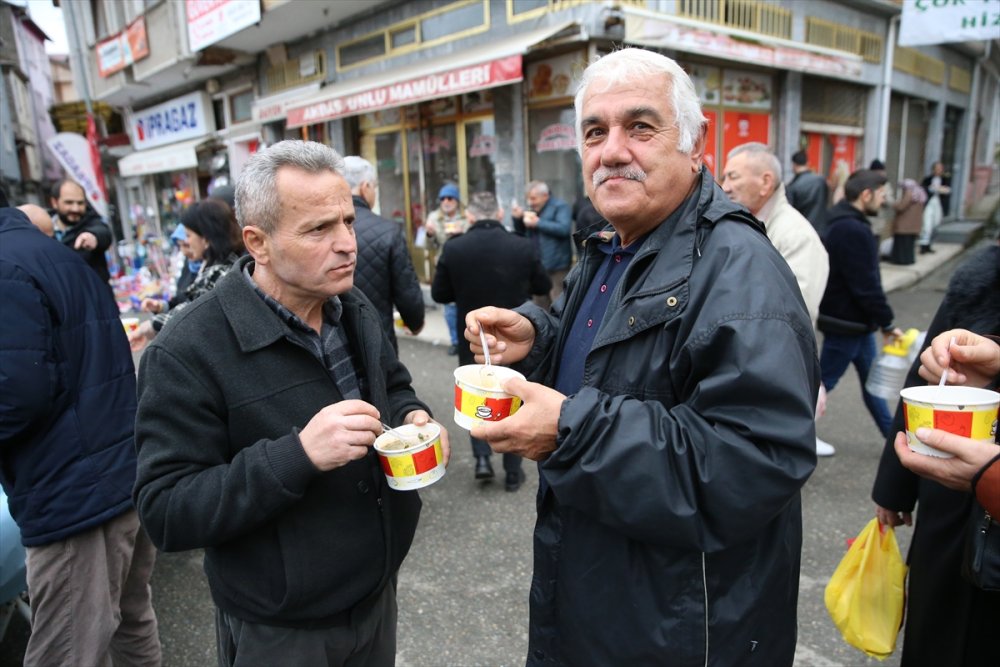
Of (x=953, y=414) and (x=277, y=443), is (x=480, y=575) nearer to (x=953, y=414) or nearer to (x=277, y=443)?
(x=277, y=443)

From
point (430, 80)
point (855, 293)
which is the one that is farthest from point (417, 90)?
point (855, 293)

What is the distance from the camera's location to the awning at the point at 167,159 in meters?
15.0

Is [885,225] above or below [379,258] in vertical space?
below

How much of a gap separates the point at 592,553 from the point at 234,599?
36.4 inches

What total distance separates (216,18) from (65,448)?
37.3 ft

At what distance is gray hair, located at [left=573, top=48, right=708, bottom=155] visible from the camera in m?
1.43

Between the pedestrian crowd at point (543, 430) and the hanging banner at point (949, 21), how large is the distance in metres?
6.09

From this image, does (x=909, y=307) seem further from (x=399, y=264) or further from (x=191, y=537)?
(x=191, y=537)

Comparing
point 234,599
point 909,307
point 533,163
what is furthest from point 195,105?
point 234,599

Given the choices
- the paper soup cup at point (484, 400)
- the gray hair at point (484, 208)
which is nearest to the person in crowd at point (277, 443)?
the paper soup cup at point (484, 400)

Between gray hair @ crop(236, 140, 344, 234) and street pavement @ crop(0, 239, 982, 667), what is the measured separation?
2.09 meters

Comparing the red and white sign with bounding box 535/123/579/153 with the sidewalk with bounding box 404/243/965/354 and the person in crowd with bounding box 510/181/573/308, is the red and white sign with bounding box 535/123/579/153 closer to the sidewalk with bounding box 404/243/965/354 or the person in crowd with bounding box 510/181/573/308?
the person in crowd with bounding box 510/181/573/308

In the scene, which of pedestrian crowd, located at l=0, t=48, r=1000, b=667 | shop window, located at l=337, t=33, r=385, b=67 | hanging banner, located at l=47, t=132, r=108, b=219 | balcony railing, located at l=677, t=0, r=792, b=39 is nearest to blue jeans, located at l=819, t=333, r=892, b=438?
pedestrian crowd, located at l=0, t=48, r=1000, b=667

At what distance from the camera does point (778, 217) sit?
11.5 ft
